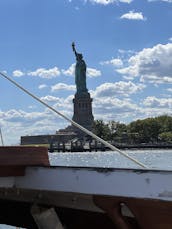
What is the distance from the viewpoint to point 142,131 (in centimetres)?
16112

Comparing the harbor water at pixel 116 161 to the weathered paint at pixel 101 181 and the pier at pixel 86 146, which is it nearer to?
the weathered paint at pixel 101 181

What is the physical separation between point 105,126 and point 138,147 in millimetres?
11645

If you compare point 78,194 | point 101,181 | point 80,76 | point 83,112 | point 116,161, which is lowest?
point 116,161

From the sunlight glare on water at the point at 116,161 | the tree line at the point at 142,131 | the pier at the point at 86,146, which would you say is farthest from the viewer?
the tree line at the point at 142,131

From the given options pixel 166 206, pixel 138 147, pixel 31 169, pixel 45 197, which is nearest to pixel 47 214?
pixel 45 197

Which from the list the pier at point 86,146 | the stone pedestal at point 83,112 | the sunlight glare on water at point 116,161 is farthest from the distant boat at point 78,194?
the pier at point 86,146

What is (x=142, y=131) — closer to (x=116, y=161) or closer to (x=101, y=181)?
(x=116, y=161)

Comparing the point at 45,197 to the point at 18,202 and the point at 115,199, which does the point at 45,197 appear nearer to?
the point at 18,202

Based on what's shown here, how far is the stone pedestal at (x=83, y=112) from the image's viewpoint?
13165cm

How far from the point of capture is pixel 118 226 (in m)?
3.72

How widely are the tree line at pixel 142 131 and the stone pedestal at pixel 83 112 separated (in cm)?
1752

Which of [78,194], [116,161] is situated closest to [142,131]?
[116,161]

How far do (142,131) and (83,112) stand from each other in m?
33.6

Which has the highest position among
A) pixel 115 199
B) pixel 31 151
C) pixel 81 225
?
pixel 31 151
